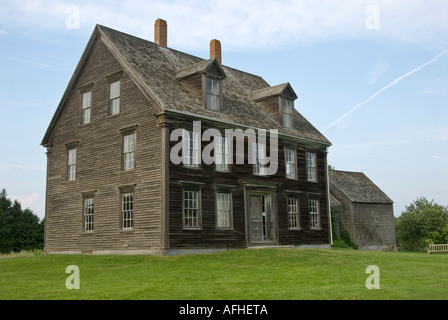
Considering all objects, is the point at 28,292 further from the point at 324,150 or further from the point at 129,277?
the point at 324,150

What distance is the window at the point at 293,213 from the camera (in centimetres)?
2888

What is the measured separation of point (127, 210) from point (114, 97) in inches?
235

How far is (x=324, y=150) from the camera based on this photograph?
32.2 metres

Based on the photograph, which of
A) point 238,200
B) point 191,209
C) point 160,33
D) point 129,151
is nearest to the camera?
point 191,209

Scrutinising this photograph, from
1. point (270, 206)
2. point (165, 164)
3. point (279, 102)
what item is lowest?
point (270, 206)

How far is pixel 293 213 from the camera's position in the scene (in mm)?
29156

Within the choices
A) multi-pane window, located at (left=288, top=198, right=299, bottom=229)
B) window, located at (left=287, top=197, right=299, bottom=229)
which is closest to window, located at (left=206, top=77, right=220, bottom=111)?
window, located at (left=287, top=197, right=299, bottom=229)

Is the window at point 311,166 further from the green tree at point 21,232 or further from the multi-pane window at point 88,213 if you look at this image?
the green tree at point 21,232

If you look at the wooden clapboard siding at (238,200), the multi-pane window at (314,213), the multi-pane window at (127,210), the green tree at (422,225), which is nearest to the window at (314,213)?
the multi-pane window at (314,213)

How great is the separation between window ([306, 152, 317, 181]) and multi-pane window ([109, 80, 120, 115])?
474 inches

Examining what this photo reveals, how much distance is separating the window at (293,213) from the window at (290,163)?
140 cm

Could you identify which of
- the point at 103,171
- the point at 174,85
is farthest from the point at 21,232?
the point at 174,85

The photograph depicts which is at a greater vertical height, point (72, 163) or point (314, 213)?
point (72, 163)

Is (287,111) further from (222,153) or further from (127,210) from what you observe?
(127,210)
